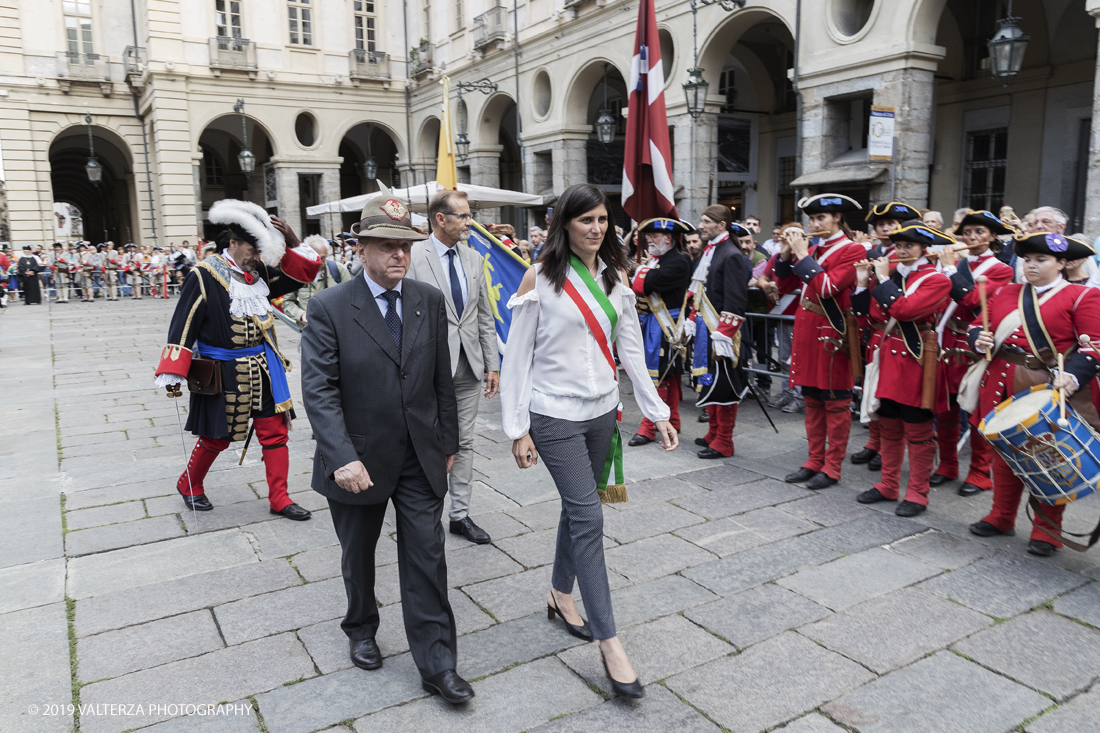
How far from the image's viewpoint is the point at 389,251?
3.04 meters

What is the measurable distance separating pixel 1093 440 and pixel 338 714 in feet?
11.9

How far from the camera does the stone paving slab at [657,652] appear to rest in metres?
3.19

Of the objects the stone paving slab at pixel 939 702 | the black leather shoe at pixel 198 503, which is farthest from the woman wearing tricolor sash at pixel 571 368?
the black leather shoe at pixel 198 503

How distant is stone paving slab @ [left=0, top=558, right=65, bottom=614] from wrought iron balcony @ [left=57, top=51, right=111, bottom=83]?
30.0 metres

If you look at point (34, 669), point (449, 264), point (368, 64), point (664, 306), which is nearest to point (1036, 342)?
point (664, 306)

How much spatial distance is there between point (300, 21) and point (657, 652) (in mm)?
30838

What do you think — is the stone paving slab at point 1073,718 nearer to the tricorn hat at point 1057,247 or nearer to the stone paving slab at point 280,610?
the tricorn hat at point 1057,247

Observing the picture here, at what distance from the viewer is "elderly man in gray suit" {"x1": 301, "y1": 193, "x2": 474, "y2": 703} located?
2.93m

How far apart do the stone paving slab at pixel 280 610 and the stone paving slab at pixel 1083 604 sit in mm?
3365

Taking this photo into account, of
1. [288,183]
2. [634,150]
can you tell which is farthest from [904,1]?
[288,183]

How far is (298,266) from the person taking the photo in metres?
5.15

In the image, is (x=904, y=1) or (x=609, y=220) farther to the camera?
Result: (x=904, y=1)

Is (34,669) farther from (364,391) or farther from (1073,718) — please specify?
(1073,718)

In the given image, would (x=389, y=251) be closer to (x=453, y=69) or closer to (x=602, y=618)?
(x=602, y=618)
